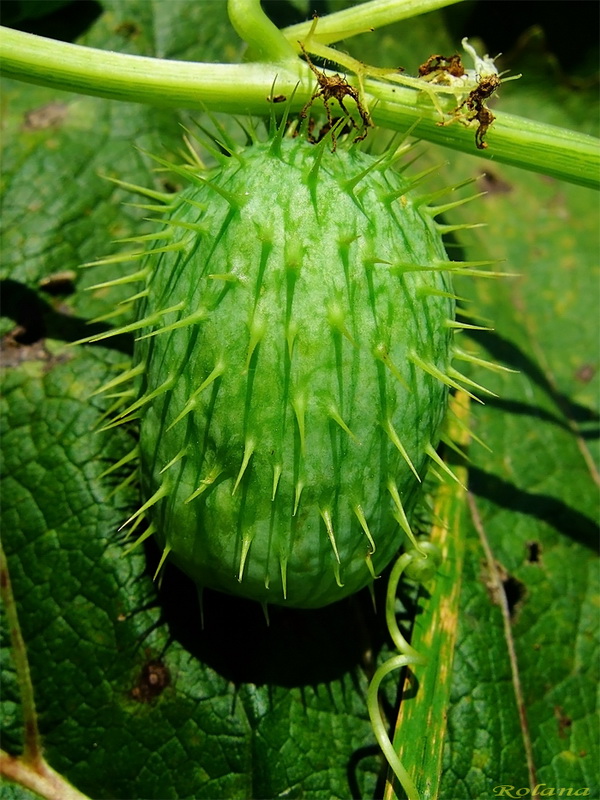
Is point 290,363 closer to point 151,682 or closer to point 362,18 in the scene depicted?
point 362,18

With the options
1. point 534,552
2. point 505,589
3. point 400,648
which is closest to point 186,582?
point 400,648

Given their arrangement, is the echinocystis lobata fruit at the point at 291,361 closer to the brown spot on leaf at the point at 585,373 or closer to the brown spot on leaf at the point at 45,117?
the brown spot on leaf at the point at 45,117

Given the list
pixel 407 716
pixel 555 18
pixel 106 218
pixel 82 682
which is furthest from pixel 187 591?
pixel 555 18

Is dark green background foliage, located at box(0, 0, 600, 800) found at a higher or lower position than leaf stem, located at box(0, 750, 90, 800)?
higher

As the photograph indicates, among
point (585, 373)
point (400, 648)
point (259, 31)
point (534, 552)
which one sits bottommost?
point (400, 648)

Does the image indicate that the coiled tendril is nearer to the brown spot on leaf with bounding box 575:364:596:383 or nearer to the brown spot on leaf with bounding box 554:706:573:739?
the brown spot on leaf with bounding box 554:706:573:739

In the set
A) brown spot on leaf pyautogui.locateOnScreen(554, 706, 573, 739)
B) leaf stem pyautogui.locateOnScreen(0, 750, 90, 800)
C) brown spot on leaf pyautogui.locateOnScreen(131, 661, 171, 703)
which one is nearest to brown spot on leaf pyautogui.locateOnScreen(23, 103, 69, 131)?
brown spot on leaf pyautogui.locateOnScreen(131, 661, 171, 703)

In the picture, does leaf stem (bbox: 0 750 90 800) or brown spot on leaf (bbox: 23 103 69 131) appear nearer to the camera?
leaf stem (bbox: 0 750 90 800)
